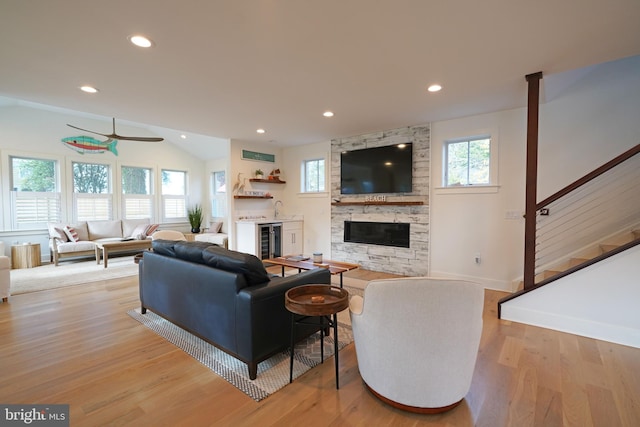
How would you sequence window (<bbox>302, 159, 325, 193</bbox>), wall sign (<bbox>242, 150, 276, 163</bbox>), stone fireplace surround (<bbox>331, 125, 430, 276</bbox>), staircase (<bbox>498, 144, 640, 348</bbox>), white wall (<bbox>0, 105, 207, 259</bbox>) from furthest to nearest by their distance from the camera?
window (<bbox>302, 159, 325, 193</bbox>) < wall sign (<bbox>242, 150, 276, 163</bbox>) < white wall (<bbox>0, 105, 207, 259</bbox>) < stone fireplace surround (<bbox>331, 125, 430, 276</bbox>) < staircase (<bbox>498, 144, 640, 348</bbox>)

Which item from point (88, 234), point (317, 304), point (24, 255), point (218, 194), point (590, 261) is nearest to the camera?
point (317, 304)

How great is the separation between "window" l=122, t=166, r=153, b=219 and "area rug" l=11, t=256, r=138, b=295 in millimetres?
1732

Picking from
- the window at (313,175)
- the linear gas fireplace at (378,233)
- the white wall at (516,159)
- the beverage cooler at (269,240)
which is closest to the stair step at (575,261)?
the white wall at (516,159)

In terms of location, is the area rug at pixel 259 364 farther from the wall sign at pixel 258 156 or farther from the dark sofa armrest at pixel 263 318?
the wall sign at pixel 258 156

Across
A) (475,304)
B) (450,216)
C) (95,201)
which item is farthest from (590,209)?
(95,201)

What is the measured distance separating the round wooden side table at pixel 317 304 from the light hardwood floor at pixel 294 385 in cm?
29

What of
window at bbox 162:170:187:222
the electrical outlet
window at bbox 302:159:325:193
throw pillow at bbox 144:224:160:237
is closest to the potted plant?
window at bbox 162:170:187:222

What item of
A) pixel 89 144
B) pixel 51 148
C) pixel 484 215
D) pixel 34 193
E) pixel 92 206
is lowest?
pixel 484 215

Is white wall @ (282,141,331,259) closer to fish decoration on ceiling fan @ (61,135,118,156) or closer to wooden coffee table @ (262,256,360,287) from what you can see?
wooden coffee table @ (262,256,360,287)

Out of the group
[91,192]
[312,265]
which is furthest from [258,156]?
[91,192]

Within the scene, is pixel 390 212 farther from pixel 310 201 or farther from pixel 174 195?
pixel 174 195

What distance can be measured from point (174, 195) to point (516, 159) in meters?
8.25

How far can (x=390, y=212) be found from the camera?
5.13 meters

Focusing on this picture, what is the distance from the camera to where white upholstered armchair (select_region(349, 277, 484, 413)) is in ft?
5.27
